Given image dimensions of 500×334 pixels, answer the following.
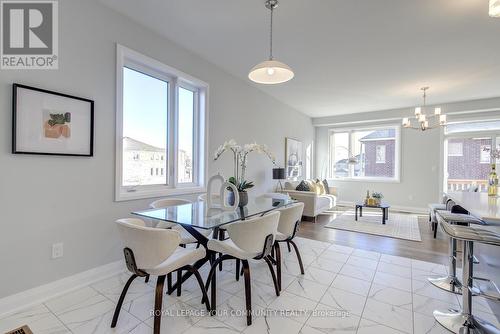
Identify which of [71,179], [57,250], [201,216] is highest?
[71,179]

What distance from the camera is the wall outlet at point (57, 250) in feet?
7.05

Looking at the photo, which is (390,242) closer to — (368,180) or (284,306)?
(284,306)

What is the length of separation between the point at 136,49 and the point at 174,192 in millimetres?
1775

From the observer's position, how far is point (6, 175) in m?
1.90

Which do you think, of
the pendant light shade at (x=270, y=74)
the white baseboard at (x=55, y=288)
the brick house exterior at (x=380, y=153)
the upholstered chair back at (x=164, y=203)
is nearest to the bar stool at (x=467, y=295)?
the pendant light shade at (x=270, y=74)

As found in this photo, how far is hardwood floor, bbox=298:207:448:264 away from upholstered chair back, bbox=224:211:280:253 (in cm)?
229

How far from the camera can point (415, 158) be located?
6.40 m

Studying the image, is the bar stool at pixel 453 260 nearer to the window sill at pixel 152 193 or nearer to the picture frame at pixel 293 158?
the window sill at pixel 152 193

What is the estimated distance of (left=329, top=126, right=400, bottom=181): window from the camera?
6.82 meters

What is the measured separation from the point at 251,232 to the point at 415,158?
6393mm

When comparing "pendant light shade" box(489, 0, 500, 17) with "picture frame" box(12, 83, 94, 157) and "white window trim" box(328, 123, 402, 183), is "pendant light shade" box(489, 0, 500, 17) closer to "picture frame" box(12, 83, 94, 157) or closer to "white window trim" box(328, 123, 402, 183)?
"picture frame" box(12, 83, 94, 157)

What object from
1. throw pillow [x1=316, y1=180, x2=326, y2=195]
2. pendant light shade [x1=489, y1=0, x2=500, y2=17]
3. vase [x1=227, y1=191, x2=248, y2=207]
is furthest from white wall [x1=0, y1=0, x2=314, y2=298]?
throw pillow [x1=316, y1=180, x2=326, y2=195]

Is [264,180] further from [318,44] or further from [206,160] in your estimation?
[318,44]

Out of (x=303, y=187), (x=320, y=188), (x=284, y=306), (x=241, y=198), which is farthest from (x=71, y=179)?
(x=320, y=188)
